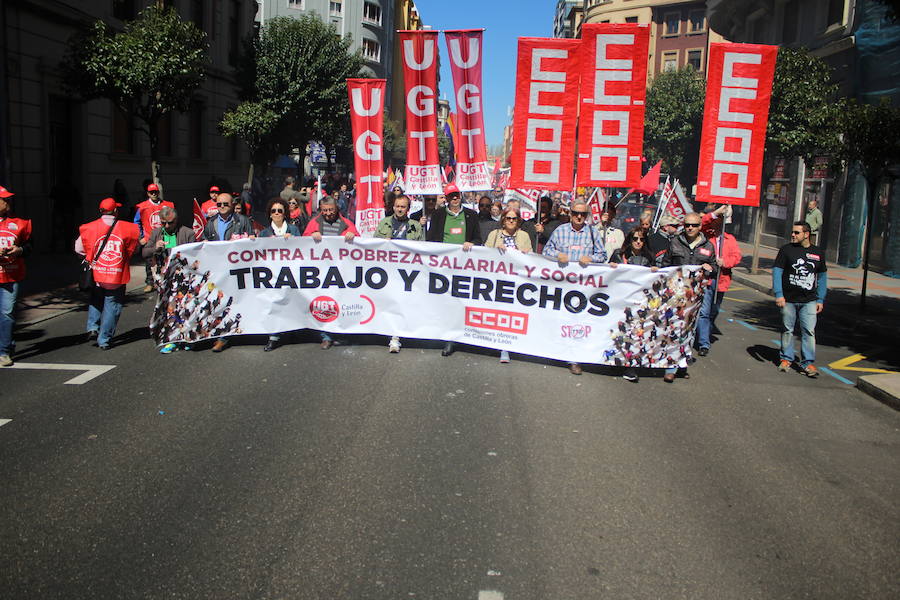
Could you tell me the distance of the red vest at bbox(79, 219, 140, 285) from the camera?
8328mm

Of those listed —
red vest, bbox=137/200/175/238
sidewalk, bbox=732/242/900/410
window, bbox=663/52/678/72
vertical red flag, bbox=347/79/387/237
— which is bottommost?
sidewalk, bbox=732/242/900/410

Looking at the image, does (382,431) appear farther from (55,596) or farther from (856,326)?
(856,326)

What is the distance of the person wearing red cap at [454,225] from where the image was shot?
929 centimetres

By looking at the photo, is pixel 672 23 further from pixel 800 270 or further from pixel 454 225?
pixel 454 225

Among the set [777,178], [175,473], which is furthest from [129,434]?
[777,178]

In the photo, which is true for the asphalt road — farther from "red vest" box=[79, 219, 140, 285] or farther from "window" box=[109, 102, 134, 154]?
"window" box=[109, 102, 134, 154]

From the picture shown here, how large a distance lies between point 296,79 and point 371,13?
39.1 m

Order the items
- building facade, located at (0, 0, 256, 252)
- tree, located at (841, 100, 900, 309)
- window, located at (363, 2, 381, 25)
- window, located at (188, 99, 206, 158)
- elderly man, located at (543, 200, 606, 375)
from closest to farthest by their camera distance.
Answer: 1. elderly man, located at (543, 200, 606, 375)
2. tree, located at (841, 100, 900, 309)
3. building facade, located at (0, 0, 256, 252)
4. window, located at (188, 99, 206, 158)
5. window, located at (363, 2, 381, 25)

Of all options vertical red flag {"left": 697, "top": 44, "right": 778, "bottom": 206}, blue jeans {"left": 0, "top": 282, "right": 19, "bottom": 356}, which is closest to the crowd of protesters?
blue jeans {"left": 0, "top": 282, "right": 19, "bottom": 356}

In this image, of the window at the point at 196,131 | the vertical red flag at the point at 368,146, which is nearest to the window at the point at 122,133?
the window at the point at 196,131

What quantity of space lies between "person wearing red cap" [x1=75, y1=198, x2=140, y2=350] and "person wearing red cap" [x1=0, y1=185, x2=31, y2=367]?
27.7 inches

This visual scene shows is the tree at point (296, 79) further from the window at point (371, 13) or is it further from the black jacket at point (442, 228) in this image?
the window at point (371, 13)

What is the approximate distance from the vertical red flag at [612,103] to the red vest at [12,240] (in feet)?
21.7

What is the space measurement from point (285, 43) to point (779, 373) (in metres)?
24.7
